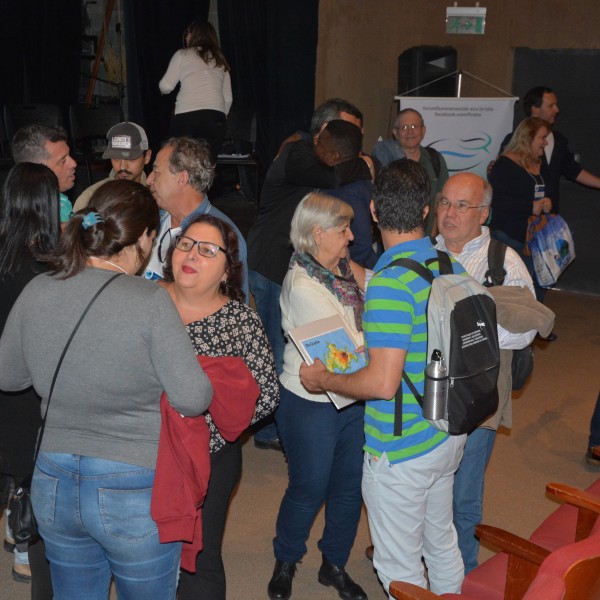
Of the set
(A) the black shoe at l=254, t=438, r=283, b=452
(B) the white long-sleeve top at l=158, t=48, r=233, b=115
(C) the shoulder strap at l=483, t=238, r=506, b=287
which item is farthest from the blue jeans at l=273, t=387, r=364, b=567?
(B) the white long-sleeve top at l=158, t=48, r=233, b=115

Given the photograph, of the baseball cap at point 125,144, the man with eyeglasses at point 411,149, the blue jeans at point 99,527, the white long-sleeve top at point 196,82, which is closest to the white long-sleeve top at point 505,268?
the blue jeans at point 99,527

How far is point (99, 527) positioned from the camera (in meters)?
1.92

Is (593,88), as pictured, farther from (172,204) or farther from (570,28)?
(172,204)

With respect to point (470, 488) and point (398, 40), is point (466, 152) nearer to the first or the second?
point (398, 40)

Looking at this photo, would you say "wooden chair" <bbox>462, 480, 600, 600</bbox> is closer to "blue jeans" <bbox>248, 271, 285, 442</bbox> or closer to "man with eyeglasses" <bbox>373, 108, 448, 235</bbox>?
"blue jeans" <bbox>248, 271, 285, 442</bbox>

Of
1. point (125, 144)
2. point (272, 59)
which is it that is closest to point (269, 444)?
point (125, 144)

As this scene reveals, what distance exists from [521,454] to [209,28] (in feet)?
12.5

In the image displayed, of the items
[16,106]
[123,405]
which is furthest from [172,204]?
[16,106]

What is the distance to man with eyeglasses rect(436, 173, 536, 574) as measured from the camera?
287 cm

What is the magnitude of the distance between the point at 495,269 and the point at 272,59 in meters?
6.49

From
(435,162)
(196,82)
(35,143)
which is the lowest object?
(435,162)

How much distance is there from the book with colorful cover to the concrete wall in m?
5.57

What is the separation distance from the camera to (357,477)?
295cm

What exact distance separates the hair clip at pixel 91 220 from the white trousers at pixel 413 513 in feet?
3.48
